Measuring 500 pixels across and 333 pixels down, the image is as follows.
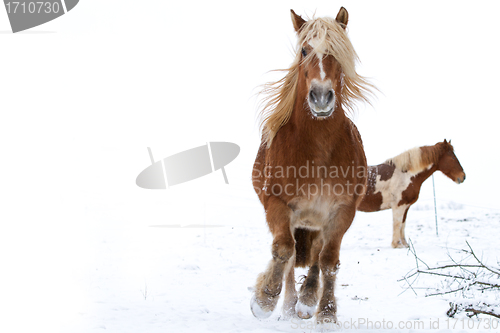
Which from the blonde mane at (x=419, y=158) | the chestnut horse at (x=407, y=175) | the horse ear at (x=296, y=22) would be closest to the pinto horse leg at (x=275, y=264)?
the horse ear at (x=296, y=22)

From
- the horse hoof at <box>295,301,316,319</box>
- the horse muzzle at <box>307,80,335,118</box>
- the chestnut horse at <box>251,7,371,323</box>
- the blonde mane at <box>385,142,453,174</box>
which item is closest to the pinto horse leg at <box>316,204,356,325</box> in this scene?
the chestnut horse at <box>251,7,371,323</box>

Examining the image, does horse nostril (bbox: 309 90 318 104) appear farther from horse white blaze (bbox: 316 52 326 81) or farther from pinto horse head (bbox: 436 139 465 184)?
pinto horse head (bbox: 436 139 465 184)

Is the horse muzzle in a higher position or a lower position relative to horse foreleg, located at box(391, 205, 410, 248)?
higher

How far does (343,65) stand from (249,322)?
7.66ft

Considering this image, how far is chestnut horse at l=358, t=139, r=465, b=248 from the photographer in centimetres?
961

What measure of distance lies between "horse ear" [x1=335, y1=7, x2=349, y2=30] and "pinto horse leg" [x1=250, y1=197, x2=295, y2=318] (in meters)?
1.70

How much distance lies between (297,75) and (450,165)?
7.75 metres

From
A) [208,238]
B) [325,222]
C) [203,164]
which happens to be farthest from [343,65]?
[208,238]

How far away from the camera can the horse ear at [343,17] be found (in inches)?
137

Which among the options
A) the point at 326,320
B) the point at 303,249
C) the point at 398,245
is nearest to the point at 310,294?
the point at 326,320

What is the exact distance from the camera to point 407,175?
31.9 ft

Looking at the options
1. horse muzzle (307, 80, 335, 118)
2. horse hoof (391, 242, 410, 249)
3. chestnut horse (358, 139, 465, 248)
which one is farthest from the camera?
chestnut horse (358, 139, 465, 248)

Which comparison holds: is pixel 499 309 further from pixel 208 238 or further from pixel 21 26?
pixel 208 238

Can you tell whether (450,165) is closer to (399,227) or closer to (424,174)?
(424,174)
